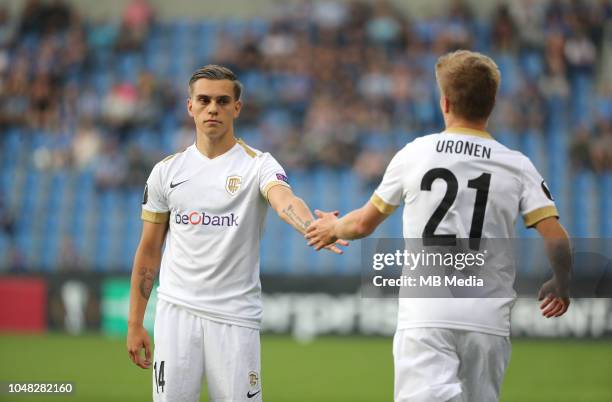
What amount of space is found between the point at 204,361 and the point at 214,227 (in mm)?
732

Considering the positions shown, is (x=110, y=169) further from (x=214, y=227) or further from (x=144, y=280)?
(x=214, y=227)

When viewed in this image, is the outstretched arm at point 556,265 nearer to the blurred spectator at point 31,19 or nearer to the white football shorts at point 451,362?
the white football shorts at point 451,362

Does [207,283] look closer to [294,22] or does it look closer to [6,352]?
[6,352]

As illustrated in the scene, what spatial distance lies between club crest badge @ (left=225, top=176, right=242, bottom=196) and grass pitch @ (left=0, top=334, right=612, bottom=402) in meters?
5.18

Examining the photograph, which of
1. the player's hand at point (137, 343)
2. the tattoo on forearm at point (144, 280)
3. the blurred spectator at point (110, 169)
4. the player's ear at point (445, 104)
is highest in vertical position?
the blurred spectator at point (110, 169)

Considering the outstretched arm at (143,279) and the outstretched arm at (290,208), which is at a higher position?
the outstretched arm at (290,208)

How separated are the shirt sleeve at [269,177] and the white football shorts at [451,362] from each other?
125cm

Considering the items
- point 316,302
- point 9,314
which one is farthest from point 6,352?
point 316,302

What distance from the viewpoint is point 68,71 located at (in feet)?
71.9

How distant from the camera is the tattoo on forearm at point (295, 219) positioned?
556 cm

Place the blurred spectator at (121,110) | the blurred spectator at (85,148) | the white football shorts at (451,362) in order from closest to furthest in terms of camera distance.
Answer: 1. the white football shorts at (451,362)
2. the blurred spectator at (85,148)
3. the blurred spectator at (121,110)

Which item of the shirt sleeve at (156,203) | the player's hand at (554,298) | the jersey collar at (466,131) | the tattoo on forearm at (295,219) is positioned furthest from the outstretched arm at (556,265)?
the shirt sleeve at (156,203)

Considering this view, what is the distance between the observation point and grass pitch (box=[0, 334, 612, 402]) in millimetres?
10758

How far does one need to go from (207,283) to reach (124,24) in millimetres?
18142
